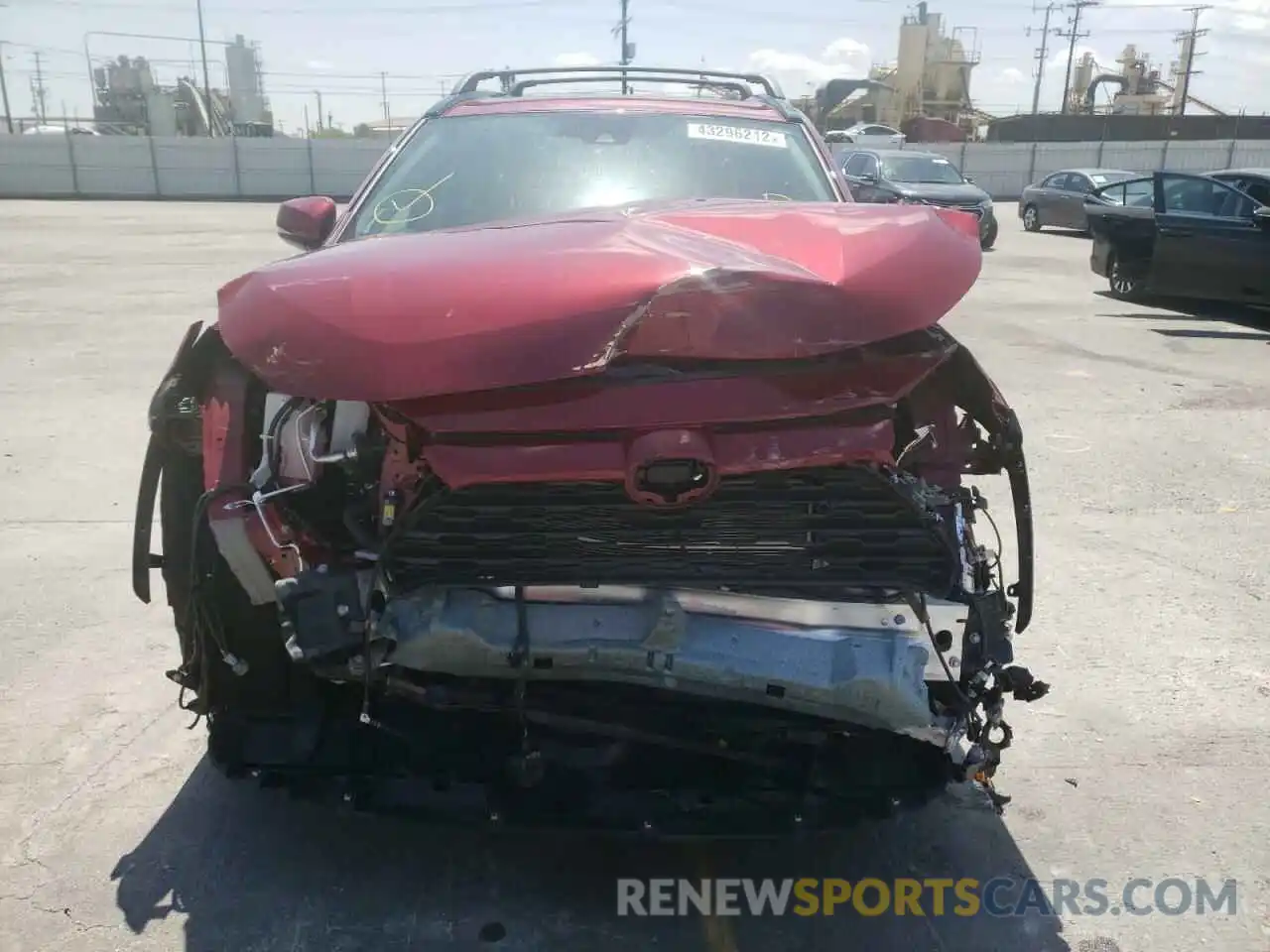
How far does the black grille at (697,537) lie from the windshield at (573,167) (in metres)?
1.57

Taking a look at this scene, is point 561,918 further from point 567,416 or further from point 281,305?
point 281,305

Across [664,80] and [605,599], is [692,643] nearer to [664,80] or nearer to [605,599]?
[605,599]

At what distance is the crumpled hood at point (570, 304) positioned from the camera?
1900 mm

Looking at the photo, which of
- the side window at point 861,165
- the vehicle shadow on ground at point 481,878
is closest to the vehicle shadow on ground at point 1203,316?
the side window at point 861,165

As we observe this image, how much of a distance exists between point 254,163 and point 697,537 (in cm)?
3567

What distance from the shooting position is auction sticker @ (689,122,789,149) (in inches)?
152

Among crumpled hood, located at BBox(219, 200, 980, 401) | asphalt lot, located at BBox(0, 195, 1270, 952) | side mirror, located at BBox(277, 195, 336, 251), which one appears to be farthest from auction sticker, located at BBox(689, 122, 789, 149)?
asphalt lot, located at BBox(0, 195, 1270, 952)

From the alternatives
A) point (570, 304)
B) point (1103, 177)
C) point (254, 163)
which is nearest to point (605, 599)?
point (570, 304)

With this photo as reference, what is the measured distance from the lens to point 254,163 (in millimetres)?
33688

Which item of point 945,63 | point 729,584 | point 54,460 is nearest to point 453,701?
point 729,584

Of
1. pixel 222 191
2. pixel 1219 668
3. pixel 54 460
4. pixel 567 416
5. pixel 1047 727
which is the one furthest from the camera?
pixel 222 191

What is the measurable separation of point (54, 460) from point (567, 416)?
16.0ft

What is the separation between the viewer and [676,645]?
2102 millimetres

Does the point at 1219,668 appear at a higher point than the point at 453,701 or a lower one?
lower
